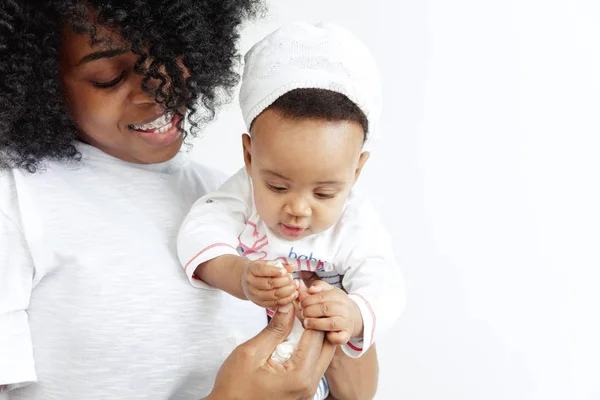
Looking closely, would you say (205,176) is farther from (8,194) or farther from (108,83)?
(8,194)

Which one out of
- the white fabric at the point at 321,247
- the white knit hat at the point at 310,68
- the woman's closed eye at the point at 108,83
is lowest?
the white fabric at the point at 321,247

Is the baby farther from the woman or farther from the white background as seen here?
the white background

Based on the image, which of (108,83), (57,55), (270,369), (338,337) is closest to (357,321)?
(338,337)

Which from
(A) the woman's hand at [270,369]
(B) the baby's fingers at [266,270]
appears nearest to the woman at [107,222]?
(A) the woman's hand at [270,369]

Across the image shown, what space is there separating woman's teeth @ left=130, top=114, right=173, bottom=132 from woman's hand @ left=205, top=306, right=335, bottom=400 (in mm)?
459

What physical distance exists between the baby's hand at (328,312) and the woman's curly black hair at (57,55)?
0.47 m

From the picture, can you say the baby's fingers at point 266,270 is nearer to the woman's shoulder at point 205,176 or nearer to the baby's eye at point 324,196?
the baby's eye at point 324,196

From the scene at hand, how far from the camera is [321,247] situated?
1635 millimetres

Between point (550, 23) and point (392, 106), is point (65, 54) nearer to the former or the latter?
point (392, 106)

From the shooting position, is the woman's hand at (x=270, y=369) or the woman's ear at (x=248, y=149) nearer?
the woman's hand at (x=270, y=369)

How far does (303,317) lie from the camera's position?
1433 mm

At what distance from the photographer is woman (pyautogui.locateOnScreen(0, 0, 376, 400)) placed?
4.88ft

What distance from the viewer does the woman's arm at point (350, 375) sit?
1.73 meters

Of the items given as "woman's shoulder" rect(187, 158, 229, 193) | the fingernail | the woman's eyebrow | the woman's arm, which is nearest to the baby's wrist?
the fingernail
